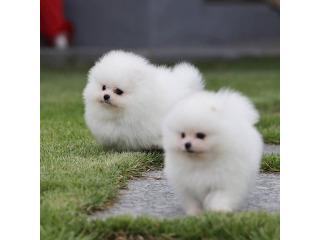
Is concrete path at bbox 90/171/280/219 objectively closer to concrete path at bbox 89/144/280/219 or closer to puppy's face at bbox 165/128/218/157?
concrete path at bbox 89/144/280/219

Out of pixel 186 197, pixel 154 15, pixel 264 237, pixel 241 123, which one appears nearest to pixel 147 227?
pixel 186 197

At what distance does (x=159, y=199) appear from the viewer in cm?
382

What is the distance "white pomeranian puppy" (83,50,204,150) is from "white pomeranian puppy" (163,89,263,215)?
4.34 feet

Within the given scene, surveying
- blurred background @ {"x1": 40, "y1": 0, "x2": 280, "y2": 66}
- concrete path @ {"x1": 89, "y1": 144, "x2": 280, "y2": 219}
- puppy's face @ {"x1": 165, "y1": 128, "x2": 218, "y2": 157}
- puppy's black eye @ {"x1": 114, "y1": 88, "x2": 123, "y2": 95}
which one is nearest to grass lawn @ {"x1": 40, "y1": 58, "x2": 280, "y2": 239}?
concrete path @ {"x1": 89, "y1": 144, "x2": 280, "y2": 219}

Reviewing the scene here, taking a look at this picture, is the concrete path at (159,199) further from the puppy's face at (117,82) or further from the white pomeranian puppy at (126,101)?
the puppy's face at (117,82)

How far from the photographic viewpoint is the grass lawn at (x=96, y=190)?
10.4ft

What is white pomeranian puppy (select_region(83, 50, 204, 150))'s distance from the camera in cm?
477

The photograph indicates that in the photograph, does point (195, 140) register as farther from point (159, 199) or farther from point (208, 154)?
point (159, 199)

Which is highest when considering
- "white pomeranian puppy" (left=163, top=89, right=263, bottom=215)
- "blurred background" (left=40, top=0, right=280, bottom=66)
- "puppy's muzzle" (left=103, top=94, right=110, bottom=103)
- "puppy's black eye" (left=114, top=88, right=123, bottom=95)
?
"blurred background" (left=40, top=0, right=280, bottom=66)

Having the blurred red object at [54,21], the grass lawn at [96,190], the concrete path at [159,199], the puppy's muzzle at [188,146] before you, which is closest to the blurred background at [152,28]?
the blurred red object at [54,21]

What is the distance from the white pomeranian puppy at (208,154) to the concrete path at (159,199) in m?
0.17

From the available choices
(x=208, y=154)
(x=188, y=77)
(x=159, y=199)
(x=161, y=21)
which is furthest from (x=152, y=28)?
(x=208, y=154)

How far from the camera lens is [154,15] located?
13.0 metres

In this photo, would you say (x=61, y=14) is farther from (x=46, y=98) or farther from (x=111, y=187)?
(x=111, y=187)
